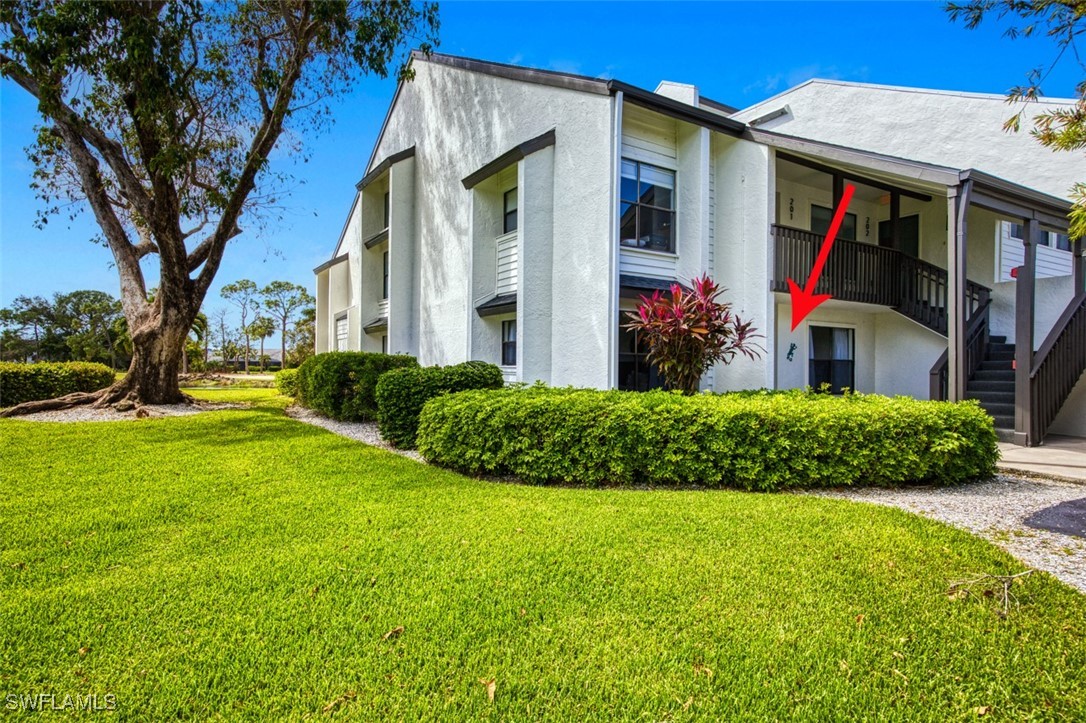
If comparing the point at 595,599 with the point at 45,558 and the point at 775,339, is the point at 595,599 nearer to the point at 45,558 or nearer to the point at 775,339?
the point at 45,558

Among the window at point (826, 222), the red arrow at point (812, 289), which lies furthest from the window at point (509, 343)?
the window at point (826, 222)

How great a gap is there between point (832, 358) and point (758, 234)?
4291mm

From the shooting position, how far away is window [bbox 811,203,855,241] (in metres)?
12.8

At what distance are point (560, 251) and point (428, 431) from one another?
15.2 ft

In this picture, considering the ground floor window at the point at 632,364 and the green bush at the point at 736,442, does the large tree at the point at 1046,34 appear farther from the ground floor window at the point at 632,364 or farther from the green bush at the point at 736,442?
the ground floor window at the point at 632,364

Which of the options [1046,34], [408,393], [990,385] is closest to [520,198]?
[408,393]

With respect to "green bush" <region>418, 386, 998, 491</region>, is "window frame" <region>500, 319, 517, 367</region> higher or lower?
higher

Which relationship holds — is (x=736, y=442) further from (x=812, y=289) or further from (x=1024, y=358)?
(x=1024, y=358)

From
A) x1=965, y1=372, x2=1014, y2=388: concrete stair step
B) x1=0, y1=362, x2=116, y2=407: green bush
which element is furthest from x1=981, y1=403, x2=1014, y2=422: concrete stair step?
x1=0, y1=362, x2=116, y2=407: green bush

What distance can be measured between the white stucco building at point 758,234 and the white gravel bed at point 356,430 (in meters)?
2.68

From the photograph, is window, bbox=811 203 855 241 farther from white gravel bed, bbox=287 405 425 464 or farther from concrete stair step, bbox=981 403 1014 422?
white gravel bed, bbox=287 405 425 464

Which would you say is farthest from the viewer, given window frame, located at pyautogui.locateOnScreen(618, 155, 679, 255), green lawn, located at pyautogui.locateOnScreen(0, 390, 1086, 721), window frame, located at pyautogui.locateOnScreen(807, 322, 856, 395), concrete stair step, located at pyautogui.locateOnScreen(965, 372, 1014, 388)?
window frame, located at pyautogui.locateOnScreen(807, 322, 856, 395)

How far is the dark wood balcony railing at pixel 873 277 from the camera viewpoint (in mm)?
10273

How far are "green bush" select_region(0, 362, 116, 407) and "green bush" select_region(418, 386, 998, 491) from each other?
1508 centimetres
